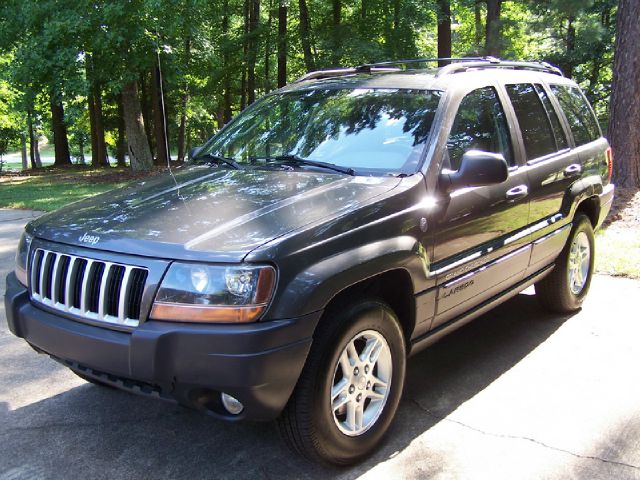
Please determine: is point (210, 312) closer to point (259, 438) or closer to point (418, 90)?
point (259, 438)

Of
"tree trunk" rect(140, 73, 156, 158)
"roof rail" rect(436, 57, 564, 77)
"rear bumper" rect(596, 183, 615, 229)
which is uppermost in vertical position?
"tree trunk" rect(140, 73, 156, 158)

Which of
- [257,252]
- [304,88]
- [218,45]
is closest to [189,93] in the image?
[218,45]

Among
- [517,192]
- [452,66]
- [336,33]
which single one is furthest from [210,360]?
[336,33]

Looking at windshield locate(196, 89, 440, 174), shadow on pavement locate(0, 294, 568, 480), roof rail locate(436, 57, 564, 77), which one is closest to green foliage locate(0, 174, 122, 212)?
windshield locate(196, 89, 440, 174)

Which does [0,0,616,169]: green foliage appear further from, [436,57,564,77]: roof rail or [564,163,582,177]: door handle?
[564,163,582,177]: door handle

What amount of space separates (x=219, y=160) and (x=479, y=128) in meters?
1.69

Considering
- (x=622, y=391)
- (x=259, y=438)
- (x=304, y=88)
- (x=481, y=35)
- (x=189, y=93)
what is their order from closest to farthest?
(x=259, y=438) → (x=622, y=391) → (x=304, y=88) → (x=481, y=35) → (x=189, y=93)

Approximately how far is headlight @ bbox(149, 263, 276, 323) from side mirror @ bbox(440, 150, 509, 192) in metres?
1.31

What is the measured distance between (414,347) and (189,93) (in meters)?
25.2

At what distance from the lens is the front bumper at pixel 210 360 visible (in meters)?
2.43

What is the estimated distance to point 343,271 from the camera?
2686mm

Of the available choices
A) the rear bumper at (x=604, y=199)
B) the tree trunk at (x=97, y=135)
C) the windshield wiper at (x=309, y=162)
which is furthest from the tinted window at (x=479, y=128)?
the tree trunk at (x=97, y=135)

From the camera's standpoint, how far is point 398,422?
133 inches

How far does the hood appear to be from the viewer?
2.60m
